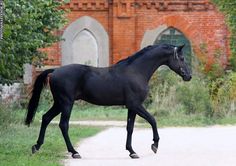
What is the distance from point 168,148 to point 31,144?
2.94 meters

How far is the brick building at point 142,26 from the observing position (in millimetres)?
29688

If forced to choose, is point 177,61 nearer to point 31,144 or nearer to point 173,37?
point 31,144

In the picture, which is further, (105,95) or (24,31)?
(24,31)

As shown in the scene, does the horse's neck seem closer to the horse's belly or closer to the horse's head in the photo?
the horse's head

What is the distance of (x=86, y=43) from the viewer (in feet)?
100

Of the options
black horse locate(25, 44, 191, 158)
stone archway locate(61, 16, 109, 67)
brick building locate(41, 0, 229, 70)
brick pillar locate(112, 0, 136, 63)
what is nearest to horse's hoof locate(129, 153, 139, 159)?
black horse locate(25, 44, 191, 158)

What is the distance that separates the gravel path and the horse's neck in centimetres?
160

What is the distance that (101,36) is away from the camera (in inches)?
1188

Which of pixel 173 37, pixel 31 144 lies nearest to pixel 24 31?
pixel 31 144

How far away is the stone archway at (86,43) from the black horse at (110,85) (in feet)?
51.8

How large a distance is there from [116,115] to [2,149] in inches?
463

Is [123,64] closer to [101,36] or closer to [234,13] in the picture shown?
[234,13]

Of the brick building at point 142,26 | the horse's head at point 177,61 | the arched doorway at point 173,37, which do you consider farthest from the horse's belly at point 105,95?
the arched doorway at point 173,37

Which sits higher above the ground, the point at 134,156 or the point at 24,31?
the point at 24,31
